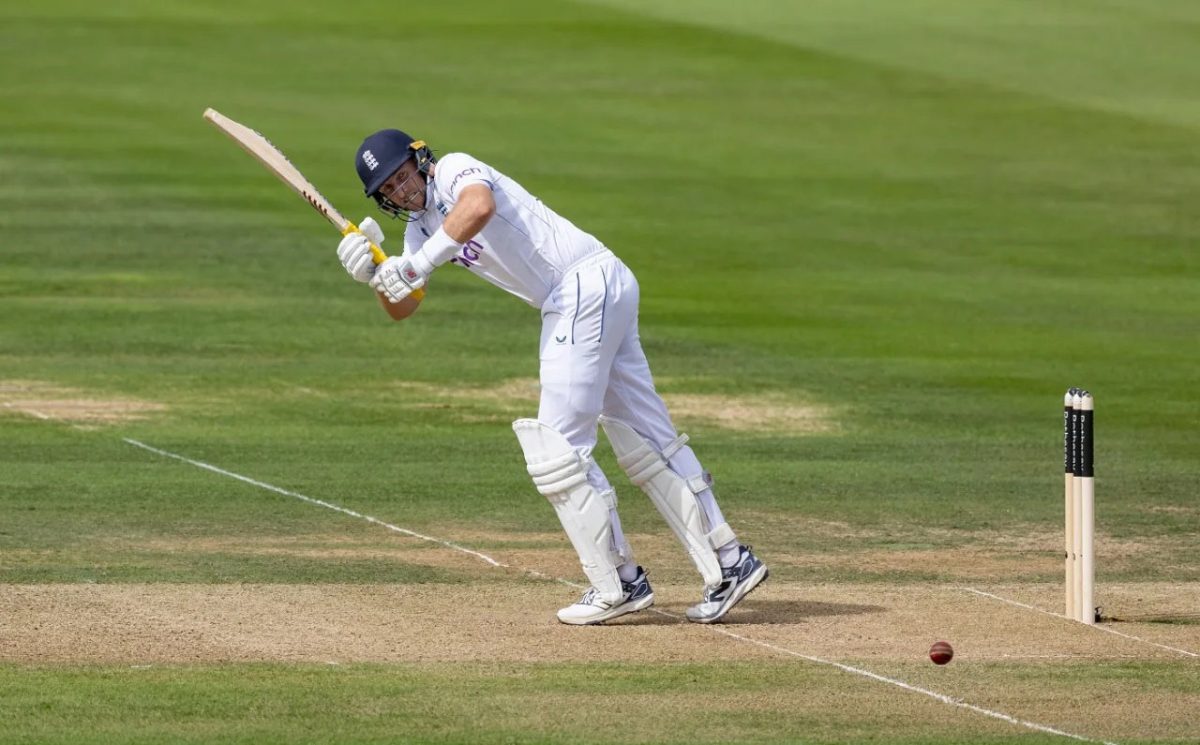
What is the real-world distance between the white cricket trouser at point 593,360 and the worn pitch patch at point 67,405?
21.7ft

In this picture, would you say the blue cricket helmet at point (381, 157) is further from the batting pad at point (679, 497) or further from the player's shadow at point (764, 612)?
the player's shadow at point (764, 612)

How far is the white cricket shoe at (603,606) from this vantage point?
30.3 ft

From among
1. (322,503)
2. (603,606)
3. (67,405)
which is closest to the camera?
(603,606)

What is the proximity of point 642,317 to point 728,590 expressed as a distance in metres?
10.6

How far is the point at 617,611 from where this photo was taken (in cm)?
930

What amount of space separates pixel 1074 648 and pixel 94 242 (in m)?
15.7

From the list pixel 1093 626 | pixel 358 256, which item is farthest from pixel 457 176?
pixel 1093 626

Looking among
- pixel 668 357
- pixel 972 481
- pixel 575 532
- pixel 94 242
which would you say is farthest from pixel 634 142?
pixel 575 532

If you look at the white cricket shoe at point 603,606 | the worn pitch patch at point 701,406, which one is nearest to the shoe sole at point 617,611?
the white cricket shoe at point 603,606

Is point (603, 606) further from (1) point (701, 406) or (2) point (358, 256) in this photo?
(1) point (701, 406)

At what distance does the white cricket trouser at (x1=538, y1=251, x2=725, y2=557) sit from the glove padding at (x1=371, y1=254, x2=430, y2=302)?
56 centimetres

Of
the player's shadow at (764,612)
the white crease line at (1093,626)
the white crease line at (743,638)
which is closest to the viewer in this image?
the white crease line at (743,638)

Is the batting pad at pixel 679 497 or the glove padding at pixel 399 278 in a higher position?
the glove padding at pixel 399 278

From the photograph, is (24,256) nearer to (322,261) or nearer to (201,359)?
(322,261)
